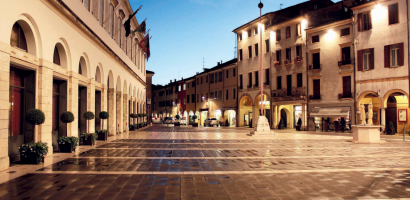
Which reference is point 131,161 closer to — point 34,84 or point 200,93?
point 34,84

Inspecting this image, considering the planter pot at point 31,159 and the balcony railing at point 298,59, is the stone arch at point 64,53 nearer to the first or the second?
the planter pot at point 31,159

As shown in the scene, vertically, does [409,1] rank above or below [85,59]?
above

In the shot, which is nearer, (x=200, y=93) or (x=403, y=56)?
(x=403, y=56)

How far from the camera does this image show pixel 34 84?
12305 millimetres

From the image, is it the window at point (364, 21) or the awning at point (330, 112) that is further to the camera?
the awning at point (330, 112)

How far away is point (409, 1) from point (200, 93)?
138ft

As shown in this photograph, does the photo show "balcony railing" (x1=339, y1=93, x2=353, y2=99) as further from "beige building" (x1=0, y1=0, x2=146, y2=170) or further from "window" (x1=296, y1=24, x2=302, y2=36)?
"beige building" (x1=0, y1=0, x2=146, y2=170)

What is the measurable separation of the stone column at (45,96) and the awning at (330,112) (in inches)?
1134

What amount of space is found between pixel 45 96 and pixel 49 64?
138 cm

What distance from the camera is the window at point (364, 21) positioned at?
3084cm

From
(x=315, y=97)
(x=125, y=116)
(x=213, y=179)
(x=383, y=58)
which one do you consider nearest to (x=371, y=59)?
(x=383, y=58)

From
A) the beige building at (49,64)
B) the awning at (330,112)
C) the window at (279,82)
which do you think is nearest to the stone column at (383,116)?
the awning at (330,112)

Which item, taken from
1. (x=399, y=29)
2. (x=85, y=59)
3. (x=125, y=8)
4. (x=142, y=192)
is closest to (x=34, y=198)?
(x=142, y=192)

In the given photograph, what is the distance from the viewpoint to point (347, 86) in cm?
3331
